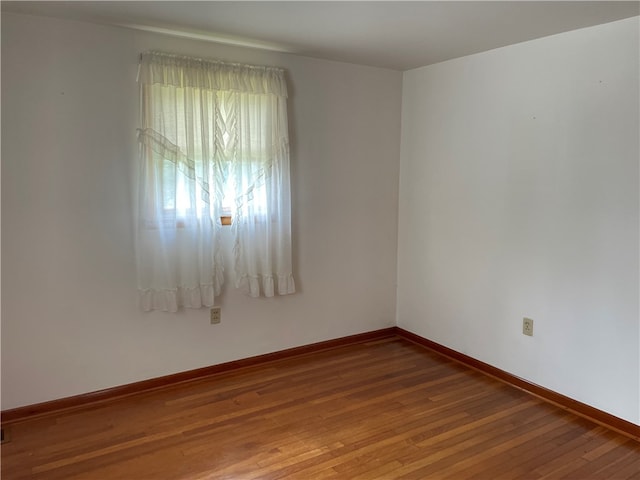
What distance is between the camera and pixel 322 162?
3.70 meters

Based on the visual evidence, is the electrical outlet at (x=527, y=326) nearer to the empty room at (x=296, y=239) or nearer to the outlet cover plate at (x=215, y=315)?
the empty room at (x=296, y=239)

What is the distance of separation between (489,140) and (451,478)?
2.10 metres

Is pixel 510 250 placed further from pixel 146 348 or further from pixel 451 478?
pixel 146 348

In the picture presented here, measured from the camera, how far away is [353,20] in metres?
2.64

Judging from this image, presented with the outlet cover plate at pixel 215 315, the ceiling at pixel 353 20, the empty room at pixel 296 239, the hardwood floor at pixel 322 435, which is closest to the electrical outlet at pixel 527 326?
the empty room at pixel 296 239

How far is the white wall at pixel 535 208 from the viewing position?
8.82 ft

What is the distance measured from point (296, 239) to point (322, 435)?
1.43 metres

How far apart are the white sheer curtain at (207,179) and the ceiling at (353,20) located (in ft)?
0.86

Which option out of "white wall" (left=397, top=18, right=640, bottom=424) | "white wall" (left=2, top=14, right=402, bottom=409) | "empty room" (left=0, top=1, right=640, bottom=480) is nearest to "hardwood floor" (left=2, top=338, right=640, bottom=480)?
"empty room" (left=0, top=1, right=640, bottom=480)

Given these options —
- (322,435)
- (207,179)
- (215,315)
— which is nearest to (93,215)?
(207,179)

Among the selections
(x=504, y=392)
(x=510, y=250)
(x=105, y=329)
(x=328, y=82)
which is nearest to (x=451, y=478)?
(x=504, y=392)

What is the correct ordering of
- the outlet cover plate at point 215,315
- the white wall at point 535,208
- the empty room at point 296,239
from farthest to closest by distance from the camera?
the outlet cover plate at point 215,315 → the white wall at point 535,208 → the empty room at point 296,239

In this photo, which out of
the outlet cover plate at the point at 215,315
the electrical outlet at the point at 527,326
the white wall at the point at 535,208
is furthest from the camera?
the outlet cover plate at the point at 215,315

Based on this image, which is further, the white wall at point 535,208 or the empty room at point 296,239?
the white wall at point 535,208
